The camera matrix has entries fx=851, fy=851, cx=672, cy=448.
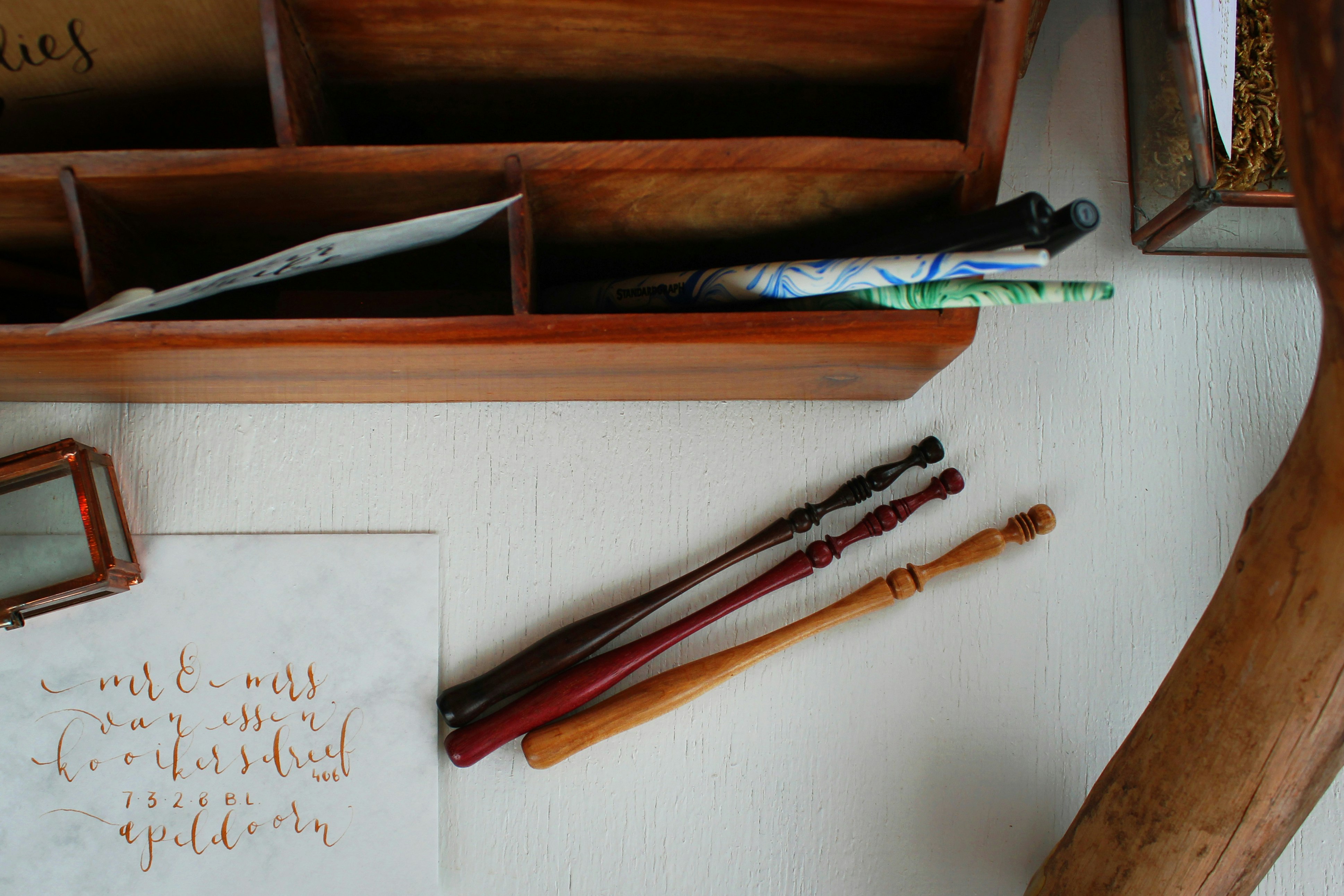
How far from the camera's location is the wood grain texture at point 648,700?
0.67m

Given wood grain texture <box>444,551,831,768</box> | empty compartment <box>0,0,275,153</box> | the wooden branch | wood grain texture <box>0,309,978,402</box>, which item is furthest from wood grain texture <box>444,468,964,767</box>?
empty compartment <box>0,0,275,153</box>

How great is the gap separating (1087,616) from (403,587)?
594 millimetres

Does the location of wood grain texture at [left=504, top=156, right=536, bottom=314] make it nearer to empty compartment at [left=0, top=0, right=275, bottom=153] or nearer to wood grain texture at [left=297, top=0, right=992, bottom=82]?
wood grain texture at [left=297, top=0, right=992, bottom=82]

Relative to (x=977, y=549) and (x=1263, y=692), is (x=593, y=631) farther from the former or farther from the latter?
(x=1263, y=692)

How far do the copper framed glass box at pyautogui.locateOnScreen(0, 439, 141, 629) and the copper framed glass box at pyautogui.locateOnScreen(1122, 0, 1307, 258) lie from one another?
0.92 m

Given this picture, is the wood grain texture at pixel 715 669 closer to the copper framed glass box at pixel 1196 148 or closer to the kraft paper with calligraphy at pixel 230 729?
the kraft paper with calligraphy at pixel 230 729

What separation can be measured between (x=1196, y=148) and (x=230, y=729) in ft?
2.96

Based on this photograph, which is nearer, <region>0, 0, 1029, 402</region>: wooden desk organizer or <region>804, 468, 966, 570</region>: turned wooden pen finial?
<region>0, 0, 1029, 402</region>: wooden desk organizer

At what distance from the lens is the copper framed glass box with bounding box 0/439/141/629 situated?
672 mm

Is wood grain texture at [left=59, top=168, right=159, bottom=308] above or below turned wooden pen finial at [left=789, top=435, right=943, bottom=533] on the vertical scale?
above

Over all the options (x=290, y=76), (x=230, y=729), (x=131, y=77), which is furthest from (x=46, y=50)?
(x=230, y=729)

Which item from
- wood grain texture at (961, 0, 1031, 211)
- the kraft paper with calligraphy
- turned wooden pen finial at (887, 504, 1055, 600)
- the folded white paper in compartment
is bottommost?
the kraft paper with calligraphy

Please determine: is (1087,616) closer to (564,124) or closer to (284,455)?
(564,124)

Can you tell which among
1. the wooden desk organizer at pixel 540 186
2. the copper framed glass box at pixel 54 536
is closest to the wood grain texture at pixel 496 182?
the wooden desk organizer at pixel 540 186
